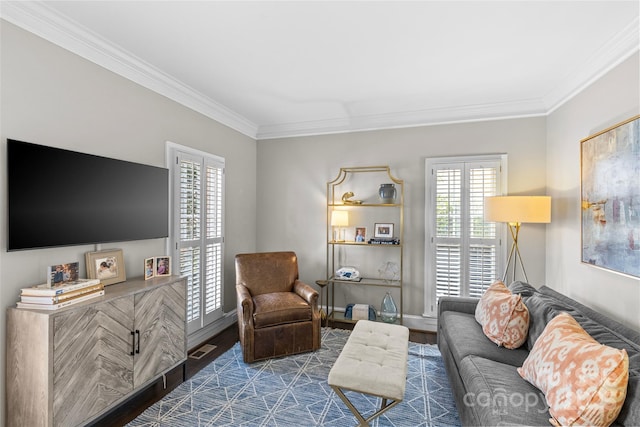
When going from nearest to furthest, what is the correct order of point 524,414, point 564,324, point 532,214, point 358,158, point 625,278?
point 524,414
point 564,324
point 625,278
point 532,214
point 358,158

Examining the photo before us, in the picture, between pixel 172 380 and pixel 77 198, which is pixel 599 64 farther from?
pixel 172 380

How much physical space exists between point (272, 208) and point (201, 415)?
9.16ft

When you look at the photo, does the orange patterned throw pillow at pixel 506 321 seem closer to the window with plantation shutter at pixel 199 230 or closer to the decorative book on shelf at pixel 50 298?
the window with plantation shutter at pixel 199 230

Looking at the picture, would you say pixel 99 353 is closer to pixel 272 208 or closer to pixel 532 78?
pixel 272 208

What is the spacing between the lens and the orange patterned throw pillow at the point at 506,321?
2.17 metres

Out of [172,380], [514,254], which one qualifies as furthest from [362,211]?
[172,380]

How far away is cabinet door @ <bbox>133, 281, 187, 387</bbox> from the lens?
7.45 ft

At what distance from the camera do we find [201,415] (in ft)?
7.26

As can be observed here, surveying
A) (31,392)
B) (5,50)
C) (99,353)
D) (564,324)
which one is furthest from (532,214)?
(5,50)

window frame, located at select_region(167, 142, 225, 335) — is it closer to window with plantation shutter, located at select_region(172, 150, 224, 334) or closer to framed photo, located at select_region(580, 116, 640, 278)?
window with plantation shutter, located at select_region(172, 150, 224, 334)

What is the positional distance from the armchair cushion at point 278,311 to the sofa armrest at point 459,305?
4.35ft

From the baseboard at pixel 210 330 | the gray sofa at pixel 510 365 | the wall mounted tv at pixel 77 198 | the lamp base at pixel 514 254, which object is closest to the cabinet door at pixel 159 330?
the wall mounted tv at pixel 77 198

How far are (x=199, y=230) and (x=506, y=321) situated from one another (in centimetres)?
296

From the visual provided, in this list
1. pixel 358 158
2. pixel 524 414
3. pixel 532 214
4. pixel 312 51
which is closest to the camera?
pixel 524 414
